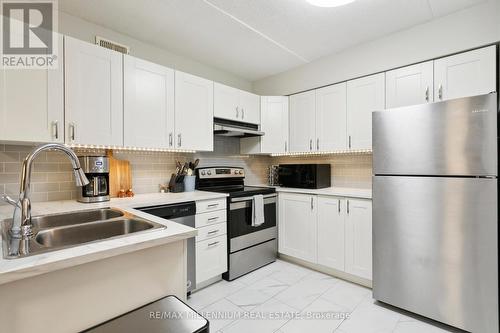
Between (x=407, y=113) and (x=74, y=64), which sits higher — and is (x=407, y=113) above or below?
below

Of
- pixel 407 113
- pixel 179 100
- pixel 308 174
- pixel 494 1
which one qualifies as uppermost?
pixel 494 1

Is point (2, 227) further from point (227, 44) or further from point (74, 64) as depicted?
point (227, 44)

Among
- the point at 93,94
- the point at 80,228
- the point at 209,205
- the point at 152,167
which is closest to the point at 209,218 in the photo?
the point at 209,205

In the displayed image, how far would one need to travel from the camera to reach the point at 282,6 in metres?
2.04

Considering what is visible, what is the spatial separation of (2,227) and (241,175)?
2.38 meters

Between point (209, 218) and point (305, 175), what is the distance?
127 cm

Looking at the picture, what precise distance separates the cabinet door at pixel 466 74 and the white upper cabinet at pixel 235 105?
6.23 ft

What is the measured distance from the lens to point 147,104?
7.45ft

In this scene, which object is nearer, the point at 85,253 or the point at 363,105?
the point at 85,253

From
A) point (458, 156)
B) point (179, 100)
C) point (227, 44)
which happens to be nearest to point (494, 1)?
point (458, 156)

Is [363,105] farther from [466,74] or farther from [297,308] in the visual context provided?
[297,308]

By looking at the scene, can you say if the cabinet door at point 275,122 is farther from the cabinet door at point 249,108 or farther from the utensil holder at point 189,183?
the utensil holder at point 189,183

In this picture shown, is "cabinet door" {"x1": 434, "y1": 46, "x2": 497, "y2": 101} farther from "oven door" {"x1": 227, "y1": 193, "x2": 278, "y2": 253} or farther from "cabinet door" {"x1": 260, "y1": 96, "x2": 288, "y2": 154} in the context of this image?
"oven door" {"x1": 227, "y1": 193, "x2": 278, "y2": 253}

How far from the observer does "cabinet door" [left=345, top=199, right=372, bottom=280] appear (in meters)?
2.37
